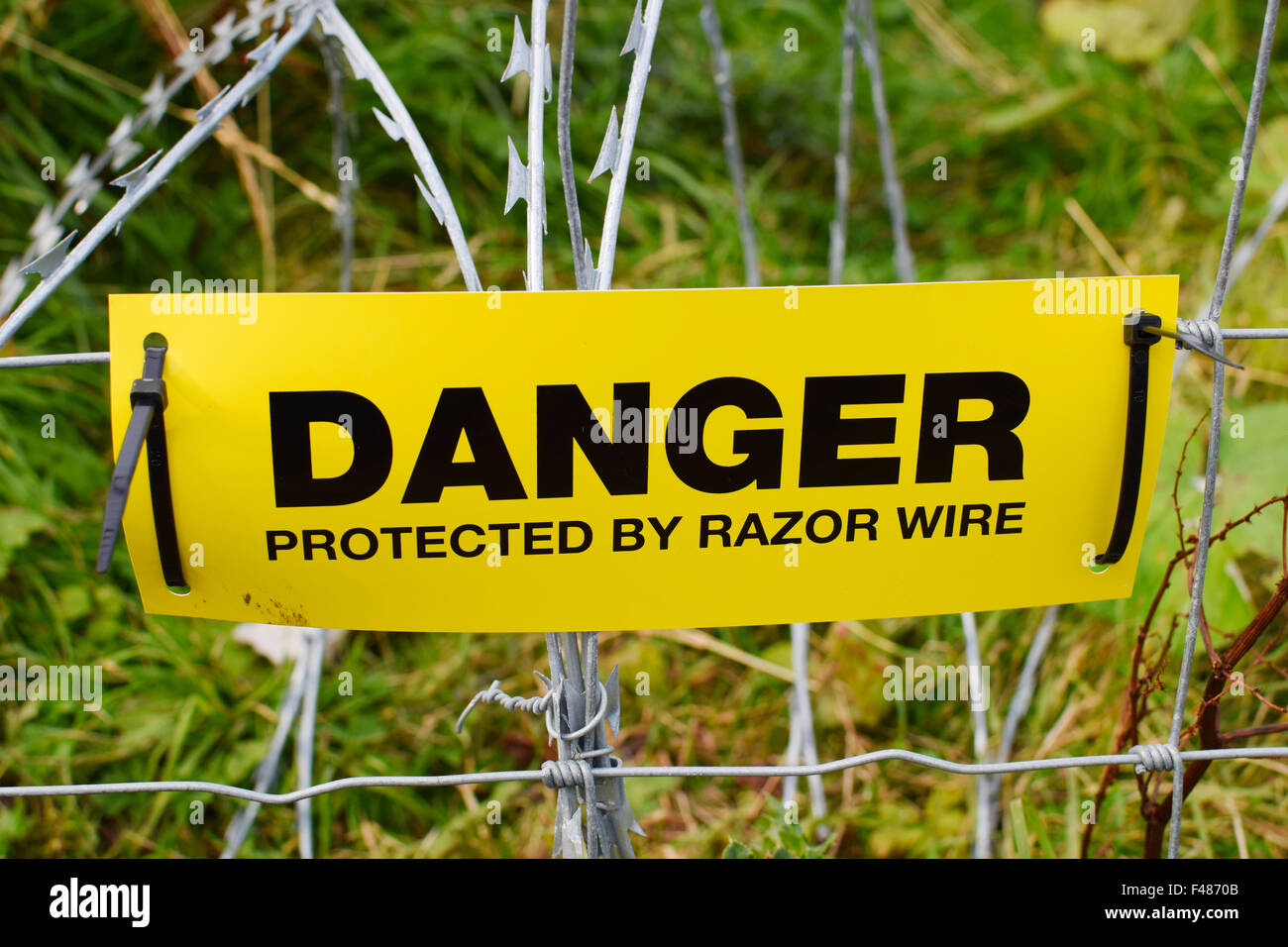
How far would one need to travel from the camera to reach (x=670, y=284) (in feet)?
6.81

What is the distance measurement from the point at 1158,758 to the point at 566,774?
1.66 ft

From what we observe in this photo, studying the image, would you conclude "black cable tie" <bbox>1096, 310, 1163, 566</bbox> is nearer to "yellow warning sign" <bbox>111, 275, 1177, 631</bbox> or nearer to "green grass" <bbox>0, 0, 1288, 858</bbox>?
"yellow warning sign" <bbox>111, 275, 1177, 631</bbox>

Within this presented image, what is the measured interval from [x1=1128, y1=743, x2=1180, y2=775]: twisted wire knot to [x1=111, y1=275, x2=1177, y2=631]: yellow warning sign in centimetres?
17

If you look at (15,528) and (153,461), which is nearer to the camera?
(153,461)

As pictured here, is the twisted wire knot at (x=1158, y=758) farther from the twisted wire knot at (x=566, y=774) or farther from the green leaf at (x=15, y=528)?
A: the green leaf at (x=15, y=528)

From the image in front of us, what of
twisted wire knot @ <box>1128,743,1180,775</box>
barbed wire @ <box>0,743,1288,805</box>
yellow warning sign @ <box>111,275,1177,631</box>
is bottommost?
twisted wire knot @ <box>1128,743,1180,775</box>

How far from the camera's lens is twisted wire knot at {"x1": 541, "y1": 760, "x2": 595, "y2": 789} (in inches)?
29.4

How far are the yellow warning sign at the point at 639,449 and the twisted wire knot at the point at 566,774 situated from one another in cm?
11

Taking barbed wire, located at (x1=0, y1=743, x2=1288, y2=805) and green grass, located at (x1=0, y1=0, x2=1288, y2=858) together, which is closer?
barbed wire, located at (x1=0, y1=743, x2=1288, y2=805)

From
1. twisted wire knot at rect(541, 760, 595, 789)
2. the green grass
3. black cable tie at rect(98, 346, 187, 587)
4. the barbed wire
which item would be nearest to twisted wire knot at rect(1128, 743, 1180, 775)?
the barbed wire

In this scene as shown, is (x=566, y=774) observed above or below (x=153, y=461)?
below

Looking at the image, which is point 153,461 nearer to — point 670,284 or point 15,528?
point 15,528

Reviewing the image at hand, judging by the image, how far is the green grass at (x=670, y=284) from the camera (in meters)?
1.41

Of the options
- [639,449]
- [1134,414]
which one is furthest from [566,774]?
[1134,414]
